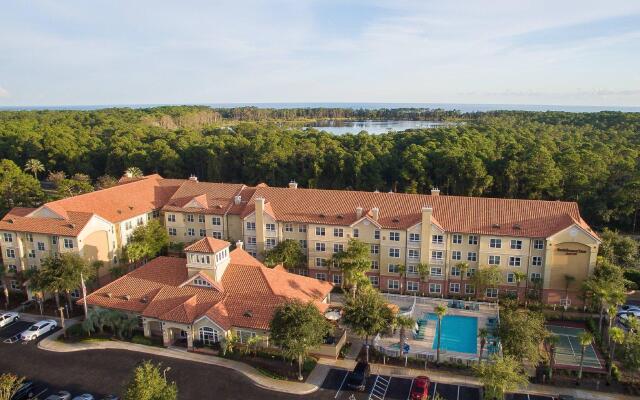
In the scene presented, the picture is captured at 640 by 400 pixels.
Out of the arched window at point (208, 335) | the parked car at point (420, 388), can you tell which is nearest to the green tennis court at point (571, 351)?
the parked car at point (420, 388)

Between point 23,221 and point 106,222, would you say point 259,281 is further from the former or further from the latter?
point 23,221

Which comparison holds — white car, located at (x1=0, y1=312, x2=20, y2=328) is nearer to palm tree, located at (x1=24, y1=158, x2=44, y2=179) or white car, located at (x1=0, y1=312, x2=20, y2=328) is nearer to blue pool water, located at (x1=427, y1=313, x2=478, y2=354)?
blue pool water, located at (x1=427, y1=313, x2=478, y2=354)

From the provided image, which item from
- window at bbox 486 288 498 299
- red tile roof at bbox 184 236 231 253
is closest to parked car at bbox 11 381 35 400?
red tile roof at bbox 184 236 231 253

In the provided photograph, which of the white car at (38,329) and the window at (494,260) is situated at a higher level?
the window at (494,260)

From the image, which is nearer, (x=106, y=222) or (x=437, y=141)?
(x=106, y=222)

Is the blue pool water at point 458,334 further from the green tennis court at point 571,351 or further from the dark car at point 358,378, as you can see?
the dark car at point 358,378

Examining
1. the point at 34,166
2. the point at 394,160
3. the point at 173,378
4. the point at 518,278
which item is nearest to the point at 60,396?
the point at 173,378

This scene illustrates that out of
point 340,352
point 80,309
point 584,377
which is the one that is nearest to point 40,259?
point 80,309
